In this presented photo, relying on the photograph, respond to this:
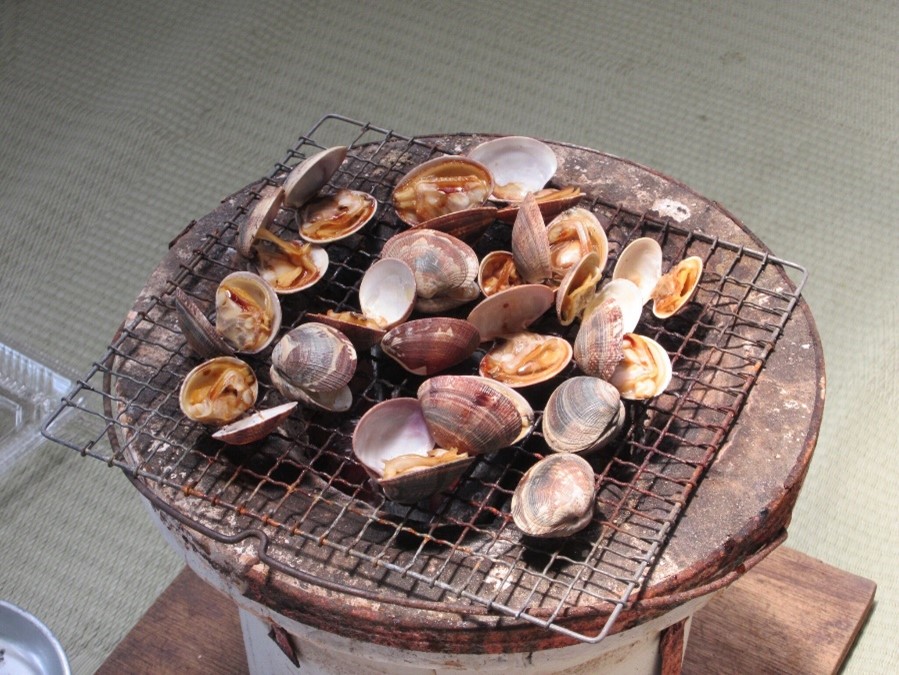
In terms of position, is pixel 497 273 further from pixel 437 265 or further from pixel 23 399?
pixel 23 399

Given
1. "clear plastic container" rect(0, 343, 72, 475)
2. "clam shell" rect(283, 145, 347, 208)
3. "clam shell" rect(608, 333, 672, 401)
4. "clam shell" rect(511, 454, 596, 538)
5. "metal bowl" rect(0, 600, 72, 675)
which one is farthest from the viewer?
"clear plastic container" rect(0, 343, 72, 475)

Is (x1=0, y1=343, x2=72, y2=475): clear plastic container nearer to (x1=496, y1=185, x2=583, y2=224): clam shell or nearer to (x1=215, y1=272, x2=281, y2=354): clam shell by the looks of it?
(x1=215, y1=272, x2=281, y2=354): clam shell

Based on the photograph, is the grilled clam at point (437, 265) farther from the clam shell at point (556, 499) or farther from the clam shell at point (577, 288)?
the clam shell at point (556, 499)

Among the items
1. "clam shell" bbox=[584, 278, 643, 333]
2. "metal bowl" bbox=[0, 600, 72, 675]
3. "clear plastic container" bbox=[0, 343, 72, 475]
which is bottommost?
"clear plastic container" bbox=[0, 343, 72, 475]

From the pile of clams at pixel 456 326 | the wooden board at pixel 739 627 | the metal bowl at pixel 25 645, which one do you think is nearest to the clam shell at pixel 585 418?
the pile of clams at pixel 456 326

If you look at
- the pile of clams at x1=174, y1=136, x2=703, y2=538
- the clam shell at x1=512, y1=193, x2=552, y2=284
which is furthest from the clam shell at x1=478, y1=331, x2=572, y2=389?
the clam shell at x1=512, y1=193, x2=552, y2=284

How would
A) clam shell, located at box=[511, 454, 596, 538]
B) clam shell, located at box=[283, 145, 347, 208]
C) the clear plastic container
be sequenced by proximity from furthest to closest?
the clear plastic container
clam shell, located at box=[283, 145, 347, 208]
clam shell, located at box=[511, 454, 596, 538]

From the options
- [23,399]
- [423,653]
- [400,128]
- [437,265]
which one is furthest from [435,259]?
[400,128]
